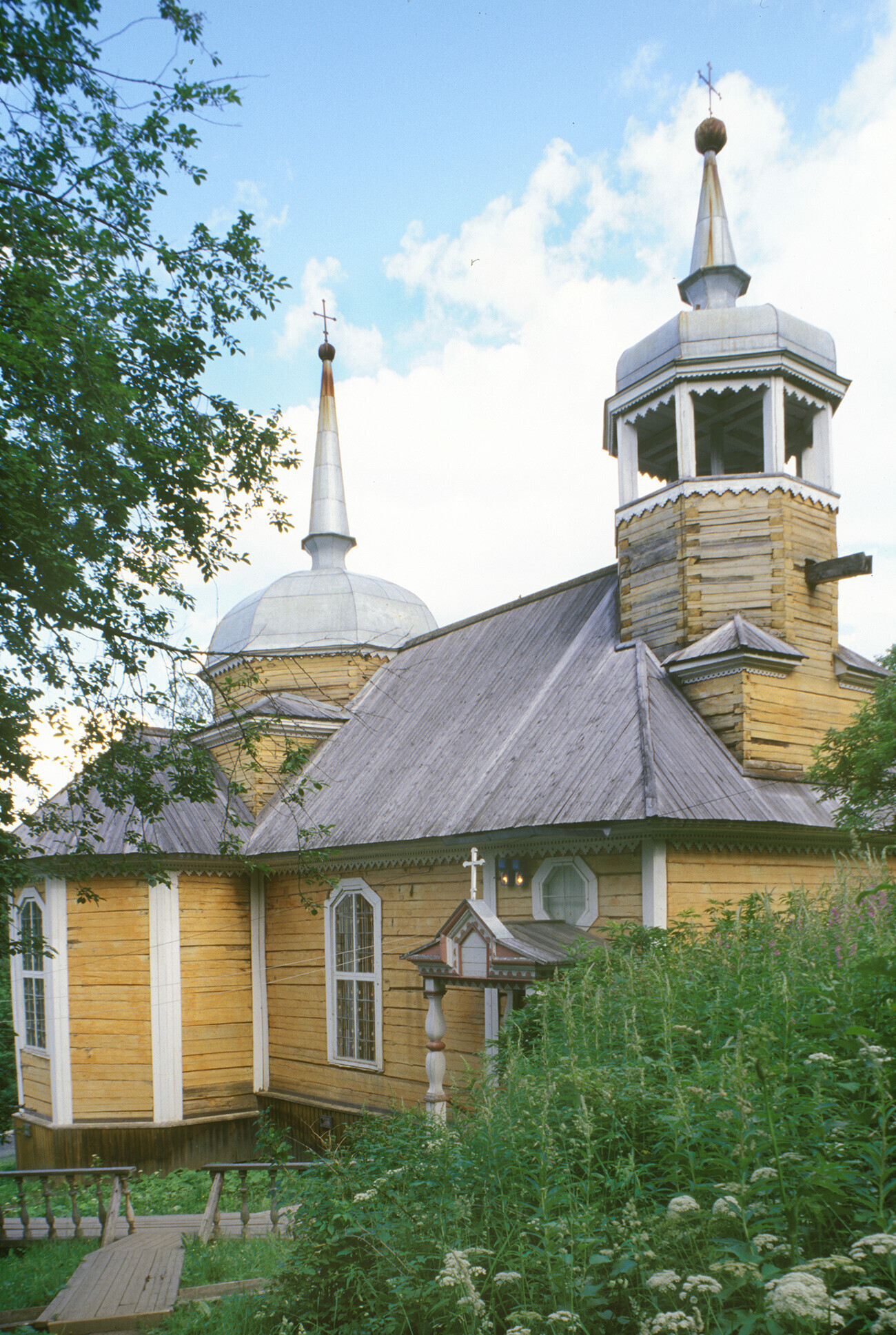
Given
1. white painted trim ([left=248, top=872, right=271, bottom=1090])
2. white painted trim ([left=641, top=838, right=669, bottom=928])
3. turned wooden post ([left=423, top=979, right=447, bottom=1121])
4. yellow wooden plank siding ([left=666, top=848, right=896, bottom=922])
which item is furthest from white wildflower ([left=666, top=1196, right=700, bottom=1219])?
white painted trim ([left=248, top=872, right=271, bottom=1090])

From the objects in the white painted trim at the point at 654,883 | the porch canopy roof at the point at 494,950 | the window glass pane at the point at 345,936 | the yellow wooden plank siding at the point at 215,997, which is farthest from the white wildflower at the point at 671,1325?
the yellow wooden plank siding at the point at 215,997

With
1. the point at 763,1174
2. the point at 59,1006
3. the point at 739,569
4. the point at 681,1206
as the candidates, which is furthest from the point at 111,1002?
the point at 763,1174

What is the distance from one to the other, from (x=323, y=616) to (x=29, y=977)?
8.76 m

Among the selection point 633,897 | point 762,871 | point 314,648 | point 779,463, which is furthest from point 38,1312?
point 314,648

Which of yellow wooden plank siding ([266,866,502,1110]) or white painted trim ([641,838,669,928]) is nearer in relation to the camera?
white painted trim ([641,838,669,928])

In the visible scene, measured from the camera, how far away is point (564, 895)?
32.3 feet

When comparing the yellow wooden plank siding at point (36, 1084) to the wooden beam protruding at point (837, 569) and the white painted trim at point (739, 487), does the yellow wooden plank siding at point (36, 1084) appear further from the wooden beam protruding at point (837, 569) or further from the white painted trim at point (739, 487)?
the wooden beam protruding at point (837, 569)

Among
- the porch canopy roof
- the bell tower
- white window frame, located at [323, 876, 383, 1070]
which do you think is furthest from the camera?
white window frame, located at [323, 876, 383, 1070]

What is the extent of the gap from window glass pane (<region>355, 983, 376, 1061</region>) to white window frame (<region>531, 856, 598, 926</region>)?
362 cm

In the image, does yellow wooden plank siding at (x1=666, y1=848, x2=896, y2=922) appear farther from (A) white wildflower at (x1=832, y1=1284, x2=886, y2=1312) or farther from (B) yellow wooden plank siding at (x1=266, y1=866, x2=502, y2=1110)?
(A) white wildflower at (x1=832, y1=1284, x2=886, y2=1312)

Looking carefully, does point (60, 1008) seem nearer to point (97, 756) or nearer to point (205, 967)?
point (205, 967)

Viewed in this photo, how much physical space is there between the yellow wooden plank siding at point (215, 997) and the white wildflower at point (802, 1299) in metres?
12.5

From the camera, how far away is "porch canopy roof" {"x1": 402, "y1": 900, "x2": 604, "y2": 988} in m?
8.07

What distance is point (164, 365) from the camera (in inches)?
269
